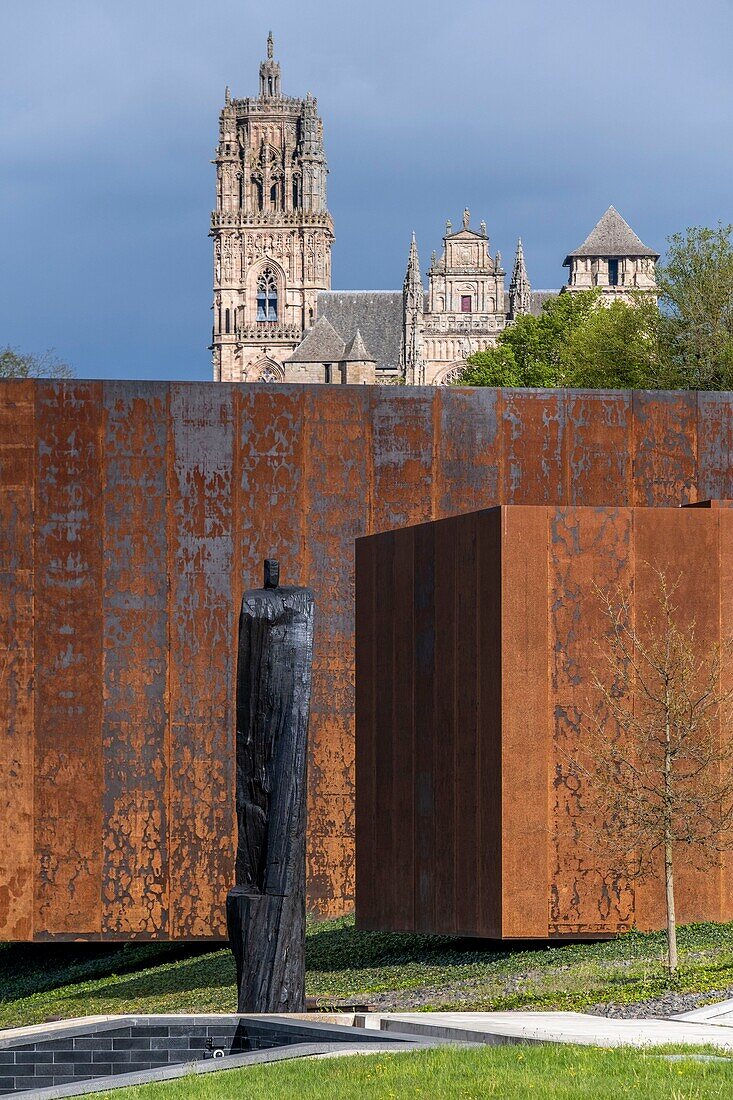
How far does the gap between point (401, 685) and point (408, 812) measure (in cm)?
114

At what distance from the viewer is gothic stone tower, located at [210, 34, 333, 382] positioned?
127062mm

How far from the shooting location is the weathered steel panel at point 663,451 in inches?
645

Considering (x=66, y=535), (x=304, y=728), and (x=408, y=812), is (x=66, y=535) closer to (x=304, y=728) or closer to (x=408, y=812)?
(x=408, y=812)

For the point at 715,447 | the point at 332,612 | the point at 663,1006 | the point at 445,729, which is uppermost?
the point at 715,447

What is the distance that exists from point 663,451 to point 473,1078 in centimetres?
971

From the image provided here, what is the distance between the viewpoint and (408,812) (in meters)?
14.2

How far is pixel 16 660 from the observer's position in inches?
613

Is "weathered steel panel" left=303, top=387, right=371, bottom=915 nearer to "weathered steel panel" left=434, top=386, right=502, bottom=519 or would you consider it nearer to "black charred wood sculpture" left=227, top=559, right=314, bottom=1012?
"weathered steel panel" left=434, top=386, right=502, bottom=519

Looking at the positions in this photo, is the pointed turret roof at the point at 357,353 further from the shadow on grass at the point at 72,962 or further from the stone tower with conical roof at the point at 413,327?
the shadow on grass at the point at 72,962

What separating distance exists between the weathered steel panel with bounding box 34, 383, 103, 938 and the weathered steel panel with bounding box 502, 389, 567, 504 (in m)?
4.11

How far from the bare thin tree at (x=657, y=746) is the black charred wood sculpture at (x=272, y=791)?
287cm

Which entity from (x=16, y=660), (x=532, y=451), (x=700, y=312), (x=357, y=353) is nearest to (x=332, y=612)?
(x=532, y=451)

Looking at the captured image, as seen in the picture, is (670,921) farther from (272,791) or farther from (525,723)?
(272,791)

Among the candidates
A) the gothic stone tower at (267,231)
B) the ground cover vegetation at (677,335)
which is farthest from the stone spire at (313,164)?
the ground cover vegetation at (677,335)
